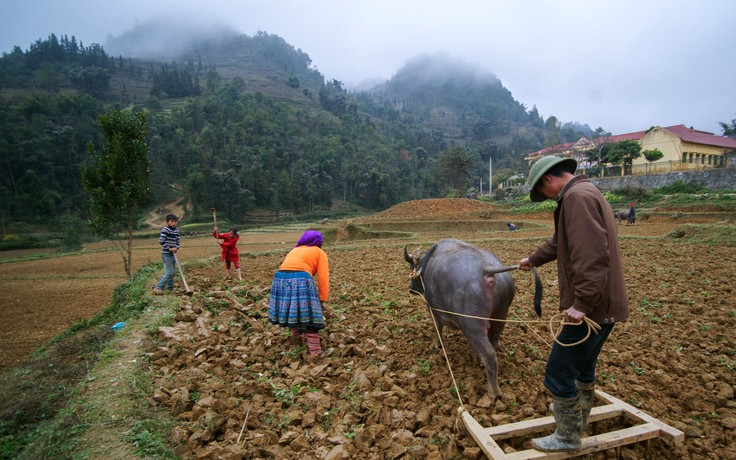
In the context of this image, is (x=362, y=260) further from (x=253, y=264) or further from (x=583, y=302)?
(x=583, y=302)

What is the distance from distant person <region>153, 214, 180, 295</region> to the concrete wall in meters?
34.4

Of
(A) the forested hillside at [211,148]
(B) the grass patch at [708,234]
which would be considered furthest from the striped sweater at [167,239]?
(A) the forested hillside at [211,148]

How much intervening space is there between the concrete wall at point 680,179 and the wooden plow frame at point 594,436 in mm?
Answer: 32695

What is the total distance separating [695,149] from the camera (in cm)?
3700

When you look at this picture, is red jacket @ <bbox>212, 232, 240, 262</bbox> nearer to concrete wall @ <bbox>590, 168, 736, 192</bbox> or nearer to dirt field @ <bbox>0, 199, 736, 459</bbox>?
dirt field @ <bbox>0, 199, 736, 459</bbox>

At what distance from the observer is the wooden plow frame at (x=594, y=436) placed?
2549 mm

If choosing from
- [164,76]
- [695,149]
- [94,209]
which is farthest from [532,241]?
[164,76]

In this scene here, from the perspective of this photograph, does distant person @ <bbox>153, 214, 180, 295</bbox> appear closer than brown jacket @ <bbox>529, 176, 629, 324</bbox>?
No

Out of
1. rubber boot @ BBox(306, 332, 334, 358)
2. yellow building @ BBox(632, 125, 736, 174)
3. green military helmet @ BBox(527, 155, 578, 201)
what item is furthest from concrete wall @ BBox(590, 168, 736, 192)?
rubber boot @ BBox(306, 332, 334, 358)

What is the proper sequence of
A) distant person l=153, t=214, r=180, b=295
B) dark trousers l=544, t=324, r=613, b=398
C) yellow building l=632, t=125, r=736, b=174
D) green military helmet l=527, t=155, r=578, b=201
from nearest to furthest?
dark trousers l=544, t=324, r=613, b=398
green military helmet l=527, t=155, r=578, b=201
distant person l=153, t=214, r=180, b=295
yellow building l=632, t=125, r=736, b=174

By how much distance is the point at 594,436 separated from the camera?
271cm

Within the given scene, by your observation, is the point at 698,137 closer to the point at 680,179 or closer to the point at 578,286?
the point at 680,179

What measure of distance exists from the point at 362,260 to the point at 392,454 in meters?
9.06

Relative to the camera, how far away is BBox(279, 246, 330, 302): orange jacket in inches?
184
